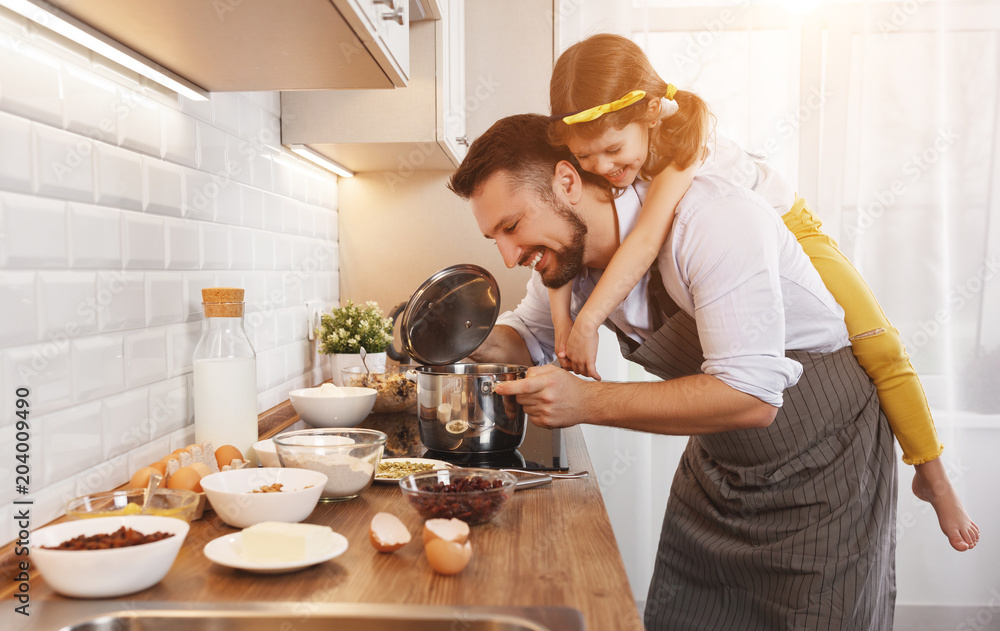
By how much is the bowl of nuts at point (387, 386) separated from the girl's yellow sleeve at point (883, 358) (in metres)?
0.97

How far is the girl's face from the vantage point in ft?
4.17

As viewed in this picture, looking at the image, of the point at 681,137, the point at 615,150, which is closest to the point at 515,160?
the point at 615,150

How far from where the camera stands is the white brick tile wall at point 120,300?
0.99m

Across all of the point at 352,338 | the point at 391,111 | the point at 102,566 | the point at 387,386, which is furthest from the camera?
the point at 352,338

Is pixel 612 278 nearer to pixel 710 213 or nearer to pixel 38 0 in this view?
pixel 710 213

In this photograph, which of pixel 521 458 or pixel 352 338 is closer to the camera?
pixel 521 458

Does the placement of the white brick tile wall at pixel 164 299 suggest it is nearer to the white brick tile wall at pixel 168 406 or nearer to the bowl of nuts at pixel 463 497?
the white brick tile wall at pixel 168 406

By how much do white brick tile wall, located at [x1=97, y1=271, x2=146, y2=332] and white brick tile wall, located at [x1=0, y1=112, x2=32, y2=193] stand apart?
180mm

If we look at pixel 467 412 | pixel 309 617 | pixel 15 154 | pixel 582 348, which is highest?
pixel 15 154

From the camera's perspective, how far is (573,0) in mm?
2416

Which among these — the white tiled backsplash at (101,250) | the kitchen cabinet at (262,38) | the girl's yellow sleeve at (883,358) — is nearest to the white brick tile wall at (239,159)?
the white tiled backsplash at (101,250)

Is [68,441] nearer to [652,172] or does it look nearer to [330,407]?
[330,407]

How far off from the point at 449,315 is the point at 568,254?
0.29 metres

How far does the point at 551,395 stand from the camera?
1210 millimetres
